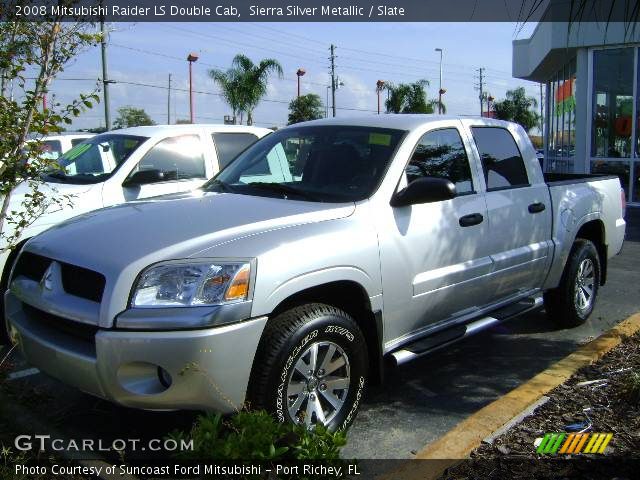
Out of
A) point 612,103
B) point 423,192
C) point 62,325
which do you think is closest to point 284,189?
point 423,192

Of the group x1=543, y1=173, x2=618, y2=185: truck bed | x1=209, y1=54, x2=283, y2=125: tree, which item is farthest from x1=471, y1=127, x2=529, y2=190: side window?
x1=209, y1=54, x2=283, y2=125: tree

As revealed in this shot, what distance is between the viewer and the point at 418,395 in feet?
14.7

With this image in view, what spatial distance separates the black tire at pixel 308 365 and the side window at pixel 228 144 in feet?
14.4

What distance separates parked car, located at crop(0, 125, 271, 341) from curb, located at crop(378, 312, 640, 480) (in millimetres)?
4183

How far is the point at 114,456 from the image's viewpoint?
3.45 m

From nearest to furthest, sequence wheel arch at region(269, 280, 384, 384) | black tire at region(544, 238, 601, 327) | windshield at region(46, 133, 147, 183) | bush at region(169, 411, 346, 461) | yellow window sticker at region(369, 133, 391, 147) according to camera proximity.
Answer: bush at region(169, 411, 346, 461) < wheel arch at region(269, 280, 384, 384) < yellow window sticker at region(369, 133, 391, 147) < black tire at region(544, 238, 601, 327) < windshield at region(46, 133, 147, 183)

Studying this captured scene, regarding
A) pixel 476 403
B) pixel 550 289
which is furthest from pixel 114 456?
pixel 550 289

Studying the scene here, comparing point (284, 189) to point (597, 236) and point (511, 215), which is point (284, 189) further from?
point (597, 236)

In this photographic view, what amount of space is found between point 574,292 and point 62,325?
434 cm

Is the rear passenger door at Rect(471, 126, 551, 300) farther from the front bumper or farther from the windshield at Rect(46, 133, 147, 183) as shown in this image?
the windshield at Rect(46, 133, 147, 183)

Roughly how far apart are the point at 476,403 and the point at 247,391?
1.79m

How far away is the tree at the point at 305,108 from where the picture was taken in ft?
127

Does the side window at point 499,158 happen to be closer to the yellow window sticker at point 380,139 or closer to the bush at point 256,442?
the yellow window sticker at point 380,139

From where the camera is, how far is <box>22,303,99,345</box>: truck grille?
325 centimetres
